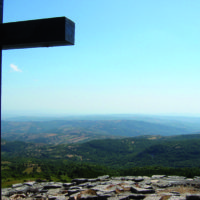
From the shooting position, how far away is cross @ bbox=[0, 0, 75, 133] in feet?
11.2

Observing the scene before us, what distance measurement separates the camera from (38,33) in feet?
11.5

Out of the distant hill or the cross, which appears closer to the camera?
the cross

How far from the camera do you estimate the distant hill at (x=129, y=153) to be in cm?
9975

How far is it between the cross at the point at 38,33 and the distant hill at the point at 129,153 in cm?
8669

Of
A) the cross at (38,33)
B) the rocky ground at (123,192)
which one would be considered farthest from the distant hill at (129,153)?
the cross at (38,33)

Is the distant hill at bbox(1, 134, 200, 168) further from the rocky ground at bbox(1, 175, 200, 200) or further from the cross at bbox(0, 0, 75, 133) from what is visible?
the cross at bbox(0, 0, 75, 133)

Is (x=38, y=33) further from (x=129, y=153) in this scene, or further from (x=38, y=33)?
(x=129, y=153)

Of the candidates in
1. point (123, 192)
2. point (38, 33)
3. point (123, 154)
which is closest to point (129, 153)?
point (123, 154)

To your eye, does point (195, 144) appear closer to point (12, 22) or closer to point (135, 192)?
point (135, 192)

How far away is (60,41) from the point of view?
342 cm

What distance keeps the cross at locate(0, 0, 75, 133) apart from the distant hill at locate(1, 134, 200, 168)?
86.7m

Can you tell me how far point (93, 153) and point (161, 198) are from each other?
139 metres

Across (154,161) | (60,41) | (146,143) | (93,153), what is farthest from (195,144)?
(60,41)

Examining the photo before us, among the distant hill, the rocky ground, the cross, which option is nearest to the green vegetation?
the distant hill
